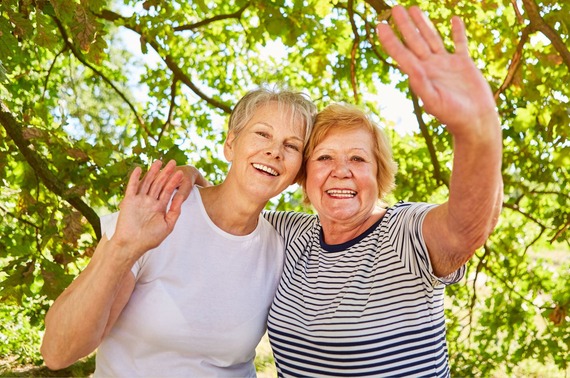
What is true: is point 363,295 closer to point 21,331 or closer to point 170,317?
point 170,317

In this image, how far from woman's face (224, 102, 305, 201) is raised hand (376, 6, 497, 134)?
1170 mm

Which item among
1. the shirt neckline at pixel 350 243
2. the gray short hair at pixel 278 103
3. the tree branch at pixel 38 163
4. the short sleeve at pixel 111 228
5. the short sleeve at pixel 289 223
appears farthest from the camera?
the tree branch at pixel 38 163

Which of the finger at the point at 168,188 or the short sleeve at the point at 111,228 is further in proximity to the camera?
the short sleeve at the point at 111,228

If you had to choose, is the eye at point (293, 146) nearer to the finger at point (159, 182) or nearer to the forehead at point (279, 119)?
the forehead at point (279, 119)

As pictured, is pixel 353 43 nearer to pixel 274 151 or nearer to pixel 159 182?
pixel 274 151

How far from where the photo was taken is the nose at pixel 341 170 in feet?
9.01

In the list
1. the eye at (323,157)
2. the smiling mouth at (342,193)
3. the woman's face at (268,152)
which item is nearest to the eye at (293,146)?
the woman's face at (268,152)

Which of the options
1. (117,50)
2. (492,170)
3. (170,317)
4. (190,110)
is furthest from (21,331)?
(117,50)

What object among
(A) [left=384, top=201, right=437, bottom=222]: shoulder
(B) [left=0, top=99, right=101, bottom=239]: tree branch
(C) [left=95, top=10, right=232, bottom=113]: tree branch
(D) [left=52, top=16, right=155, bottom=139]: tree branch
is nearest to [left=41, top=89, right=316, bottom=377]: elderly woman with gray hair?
(A) [left=384, top=201, right=437, bottom=222]: shoulder

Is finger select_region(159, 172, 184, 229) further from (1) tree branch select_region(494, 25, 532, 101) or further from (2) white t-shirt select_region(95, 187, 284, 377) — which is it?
(1) tree branch select_region(494, 25, 532, 101)

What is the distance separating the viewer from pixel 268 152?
2.85 metres

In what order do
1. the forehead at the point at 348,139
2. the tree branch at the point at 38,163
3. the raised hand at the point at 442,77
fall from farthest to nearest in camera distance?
the tree branch at the point at 38,163 < the forehead at the point at 348,139 < the raised hand at the point at 442,77

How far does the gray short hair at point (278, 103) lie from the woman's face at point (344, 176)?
0.44 ft

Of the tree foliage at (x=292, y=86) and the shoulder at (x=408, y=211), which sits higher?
the tree foliage at (x=292, y=86)
